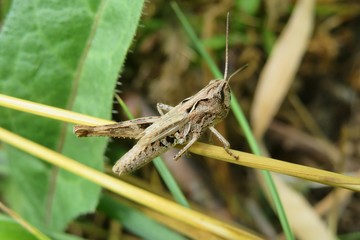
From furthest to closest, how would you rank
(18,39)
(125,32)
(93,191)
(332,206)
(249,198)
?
1. (249,198)
2. (332,206)
3. (93,191)
4. (18,39)
5. (125,32)

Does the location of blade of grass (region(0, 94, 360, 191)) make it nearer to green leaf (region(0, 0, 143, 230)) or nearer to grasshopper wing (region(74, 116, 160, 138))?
grasshopper wing (region(74, 116, 160, 138))

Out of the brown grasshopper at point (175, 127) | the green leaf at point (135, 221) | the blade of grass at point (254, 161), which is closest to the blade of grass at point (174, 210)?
the brown grasshopper at point (175, 127)

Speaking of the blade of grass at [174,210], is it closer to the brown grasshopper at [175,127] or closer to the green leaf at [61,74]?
the brown grasshopper at [175,127]

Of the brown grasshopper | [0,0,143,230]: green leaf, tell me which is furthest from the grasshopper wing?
[0,0,143,230]: green leaf

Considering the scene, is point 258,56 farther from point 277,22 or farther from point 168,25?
point 168,25

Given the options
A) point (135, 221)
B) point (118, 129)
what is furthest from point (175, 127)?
point (135, 221)

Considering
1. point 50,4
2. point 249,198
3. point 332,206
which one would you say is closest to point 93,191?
point 50,4
